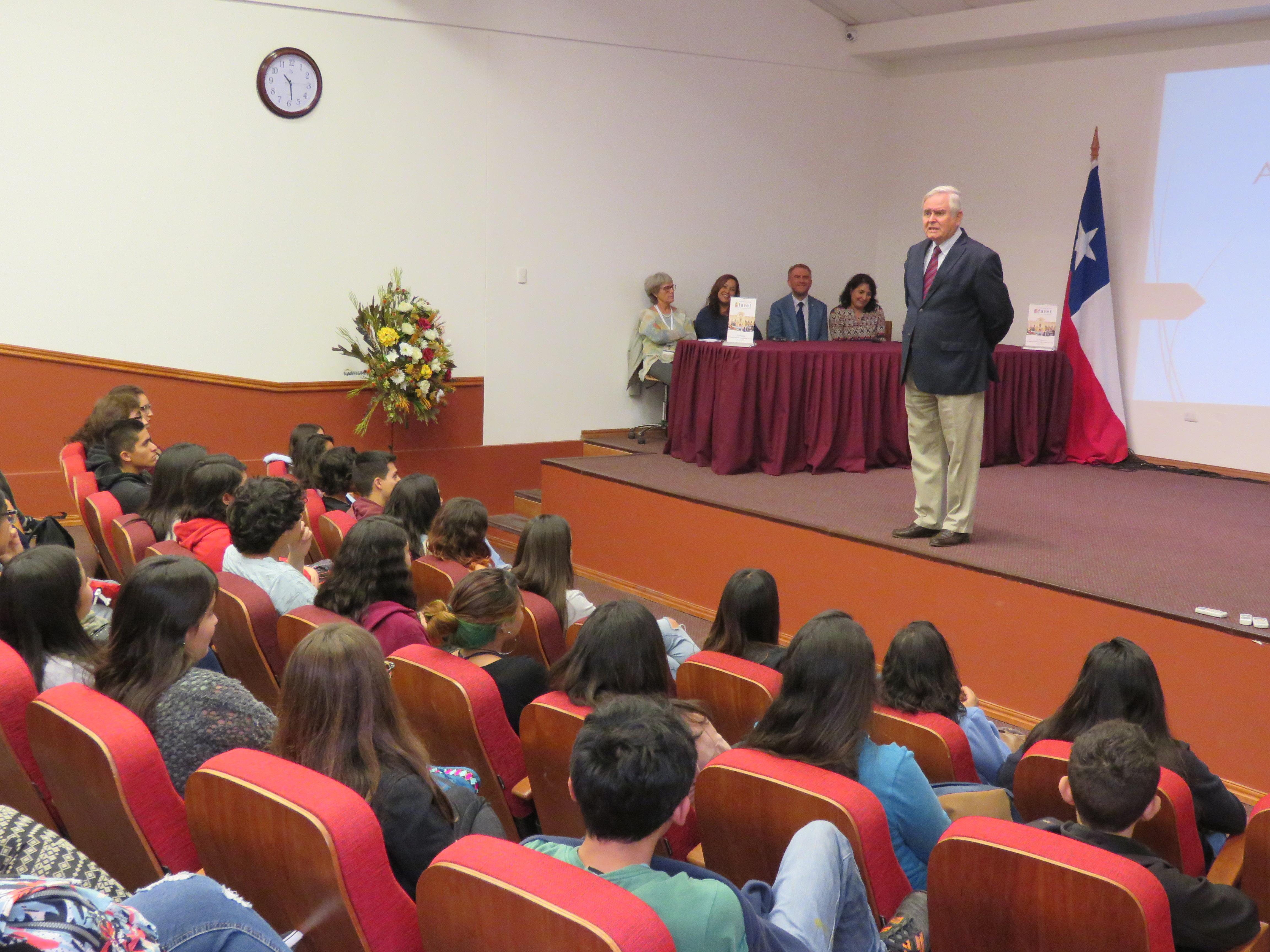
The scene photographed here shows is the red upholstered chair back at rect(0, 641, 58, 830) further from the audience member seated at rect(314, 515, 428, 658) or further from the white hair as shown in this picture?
the white hair

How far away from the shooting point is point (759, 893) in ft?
5.36

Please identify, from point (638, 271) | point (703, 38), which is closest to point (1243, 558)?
point (638, 271)

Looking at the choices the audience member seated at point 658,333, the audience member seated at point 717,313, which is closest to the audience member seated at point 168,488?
the audience member seated at point 658,333

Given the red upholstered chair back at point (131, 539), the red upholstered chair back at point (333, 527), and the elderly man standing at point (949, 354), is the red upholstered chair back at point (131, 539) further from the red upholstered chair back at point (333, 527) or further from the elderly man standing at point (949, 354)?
the elderly man standing at point (949, 354)

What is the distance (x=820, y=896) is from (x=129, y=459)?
371 centimetres

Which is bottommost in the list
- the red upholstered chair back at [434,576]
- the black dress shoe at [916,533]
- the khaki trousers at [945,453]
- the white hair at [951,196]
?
the red upholstered chair back at [434,576]

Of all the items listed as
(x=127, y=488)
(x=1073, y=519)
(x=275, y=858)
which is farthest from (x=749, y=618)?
(x=1073, y=519)

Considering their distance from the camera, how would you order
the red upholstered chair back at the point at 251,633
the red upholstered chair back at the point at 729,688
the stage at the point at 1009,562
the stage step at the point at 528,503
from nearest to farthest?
the red upholstered chair back at the point at 729,688, the red upholstered chair back at the point at 251,633, the stage at the point at 1009,562, the stage step at the point at 528,503

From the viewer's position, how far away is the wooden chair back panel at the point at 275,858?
1.44 m

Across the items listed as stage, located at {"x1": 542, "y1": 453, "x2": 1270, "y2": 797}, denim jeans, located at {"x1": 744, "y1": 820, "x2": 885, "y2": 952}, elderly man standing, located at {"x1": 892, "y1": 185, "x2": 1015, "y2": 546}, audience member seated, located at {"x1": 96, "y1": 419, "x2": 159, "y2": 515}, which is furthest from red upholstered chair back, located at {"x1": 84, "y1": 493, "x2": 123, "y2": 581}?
elderly man standing, located at {"x1": 892, "y1": 185, "x2": 1015, "y2": 546}

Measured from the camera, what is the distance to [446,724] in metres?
2.29

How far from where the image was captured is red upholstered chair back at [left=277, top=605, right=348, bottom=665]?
8.40ft

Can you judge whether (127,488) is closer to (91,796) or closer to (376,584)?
(376,584)

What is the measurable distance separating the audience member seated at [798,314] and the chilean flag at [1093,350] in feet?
5.58
